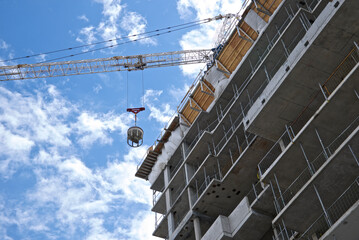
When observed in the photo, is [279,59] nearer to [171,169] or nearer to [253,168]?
[253,168]

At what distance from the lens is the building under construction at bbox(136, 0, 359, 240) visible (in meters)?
21.9

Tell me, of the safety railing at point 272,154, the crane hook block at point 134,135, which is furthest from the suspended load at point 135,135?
the safety railing at point 272,154

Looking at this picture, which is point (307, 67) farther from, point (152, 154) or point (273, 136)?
point (152, 154)

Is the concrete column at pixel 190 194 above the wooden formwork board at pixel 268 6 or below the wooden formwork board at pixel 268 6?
below

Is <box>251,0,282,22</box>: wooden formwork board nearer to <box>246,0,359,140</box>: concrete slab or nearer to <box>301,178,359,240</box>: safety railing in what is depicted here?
<box>246,0,359,140</box>: concrete slab

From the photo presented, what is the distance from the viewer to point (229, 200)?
32031 millimetres

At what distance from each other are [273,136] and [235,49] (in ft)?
40.4

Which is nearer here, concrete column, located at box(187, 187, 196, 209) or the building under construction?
the building under construction

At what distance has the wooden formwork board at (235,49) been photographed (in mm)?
36625

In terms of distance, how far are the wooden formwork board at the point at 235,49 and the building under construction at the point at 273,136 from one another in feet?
0.27

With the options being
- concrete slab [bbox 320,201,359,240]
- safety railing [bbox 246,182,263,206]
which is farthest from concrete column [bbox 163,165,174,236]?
concrete slab [bbox 320,201,359,240]

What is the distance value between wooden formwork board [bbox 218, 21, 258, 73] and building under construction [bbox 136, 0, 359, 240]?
82mm

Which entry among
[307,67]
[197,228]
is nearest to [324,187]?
[307,67]

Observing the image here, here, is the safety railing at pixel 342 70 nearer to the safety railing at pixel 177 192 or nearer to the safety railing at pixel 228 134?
the safety railing at pixel 228 134
